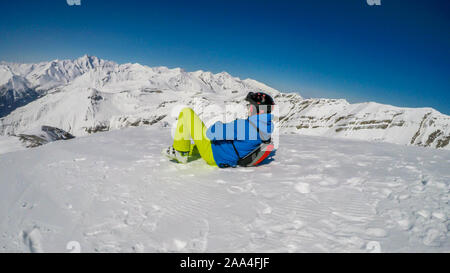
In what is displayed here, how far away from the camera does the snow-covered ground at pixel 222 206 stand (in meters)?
2.56

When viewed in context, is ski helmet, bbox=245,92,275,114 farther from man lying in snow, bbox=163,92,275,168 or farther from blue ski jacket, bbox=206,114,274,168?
blue ski jacket, bbox=206,114,274,168

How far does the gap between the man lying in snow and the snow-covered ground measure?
38 centimetres

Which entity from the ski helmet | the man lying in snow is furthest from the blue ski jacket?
the ski helmet

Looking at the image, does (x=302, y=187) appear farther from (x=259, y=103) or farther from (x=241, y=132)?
(x=259, y=103)

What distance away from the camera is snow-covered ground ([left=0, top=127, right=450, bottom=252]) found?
256 centimetres

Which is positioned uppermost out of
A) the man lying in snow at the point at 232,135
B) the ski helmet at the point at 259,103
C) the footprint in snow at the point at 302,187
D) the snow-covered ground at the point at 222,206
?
the ski helmet at the point at 259,103

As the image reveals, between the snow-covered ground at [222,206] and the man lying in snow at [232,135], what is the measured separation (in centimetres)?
38

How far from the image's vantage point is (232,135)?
207 inches

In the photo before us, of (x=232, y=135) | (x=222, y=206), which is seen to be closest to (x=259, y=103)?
(x=232, y=135)

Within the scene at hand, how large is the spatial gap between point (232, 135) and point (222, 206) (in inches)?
81.7

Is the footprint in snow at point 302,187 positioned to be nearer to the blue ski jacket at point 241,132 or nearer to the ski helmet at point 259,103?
the blue ski jacket at point 241,132

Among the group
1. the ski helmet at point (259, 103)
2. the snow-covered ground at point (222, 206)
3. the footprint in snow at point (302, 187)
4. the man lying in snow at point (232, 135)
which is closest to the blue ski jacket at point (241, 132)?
the man lying in snow at point (232, 135)

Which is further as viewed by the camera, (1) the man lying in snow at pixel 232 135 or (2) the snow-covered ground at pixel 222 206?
(1) the man lying in snow at pixel 232 135
